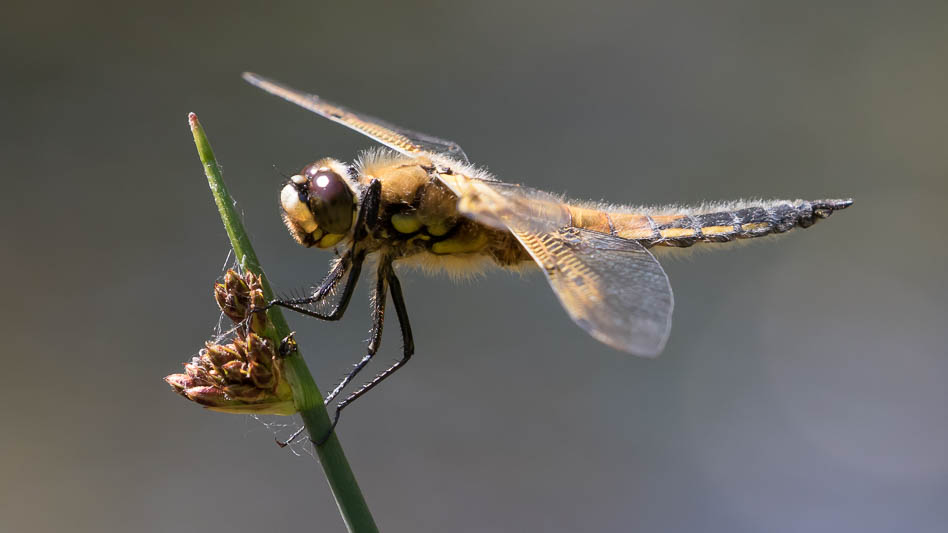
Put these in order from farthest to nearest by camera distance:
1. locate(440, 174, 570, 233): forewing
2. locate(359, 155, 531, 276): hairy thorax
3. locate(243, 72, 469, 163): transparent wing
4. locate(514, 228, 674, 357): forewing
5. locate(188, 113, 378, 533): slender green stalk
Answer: locate(243, 72, 469, 163): transparent wing
locate(359, 155, 531, 276): hairy thorax
locate(440, 174, 570, 233): forewing
locate(514, 228, 674, 357): forewing
locate(188, 113, 378, 533): slender green stalk

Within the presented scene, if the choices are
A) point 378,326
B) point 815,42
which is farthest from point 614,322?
point 815,42

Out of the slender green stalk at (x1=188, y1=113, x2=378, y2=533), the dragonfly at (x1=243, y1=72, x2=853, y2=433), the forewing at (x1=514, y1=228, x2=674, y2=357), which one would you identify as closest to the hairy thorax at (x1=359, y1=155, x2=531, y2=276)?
the dragonfly at (x1=243, y1=72, x2=853, y2=433)

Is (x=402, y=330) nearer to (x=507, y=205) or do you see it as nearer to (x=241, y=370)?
(x=507, y=205)

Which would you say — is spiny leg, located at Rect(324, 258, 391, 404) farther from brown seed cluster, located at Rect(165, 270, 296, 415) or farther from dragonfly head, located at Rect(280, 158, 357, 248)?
brown seed cluster, located at Rect(165, 270, 296, 415)

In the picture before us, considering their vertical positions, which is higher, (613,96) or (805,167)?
(613,96)

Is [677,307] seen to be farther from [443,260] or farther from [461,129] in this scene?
[443,260]

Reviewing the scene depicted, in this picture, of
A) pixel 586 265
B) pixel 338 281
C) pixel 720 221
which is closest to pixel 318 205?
pixel 338 281

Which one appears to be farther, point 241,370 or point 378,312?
point 378,312
